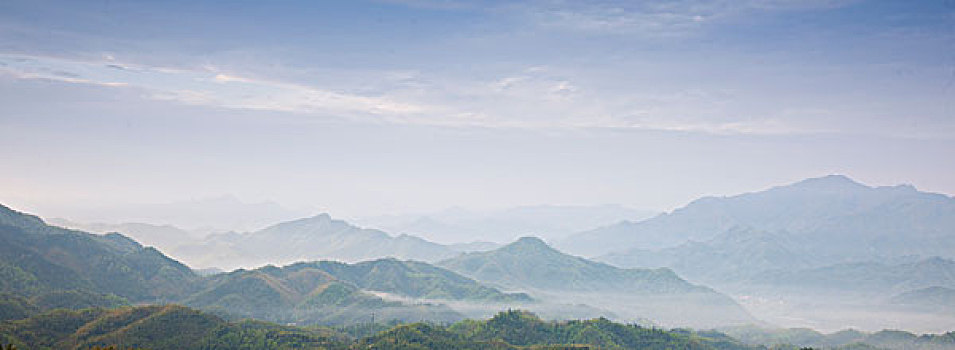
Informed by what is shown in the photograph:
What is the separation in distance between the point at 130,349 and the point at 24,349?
90.7 ft

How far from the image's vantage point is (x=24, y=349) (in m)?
195

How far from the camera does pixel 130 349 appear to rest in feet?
656
